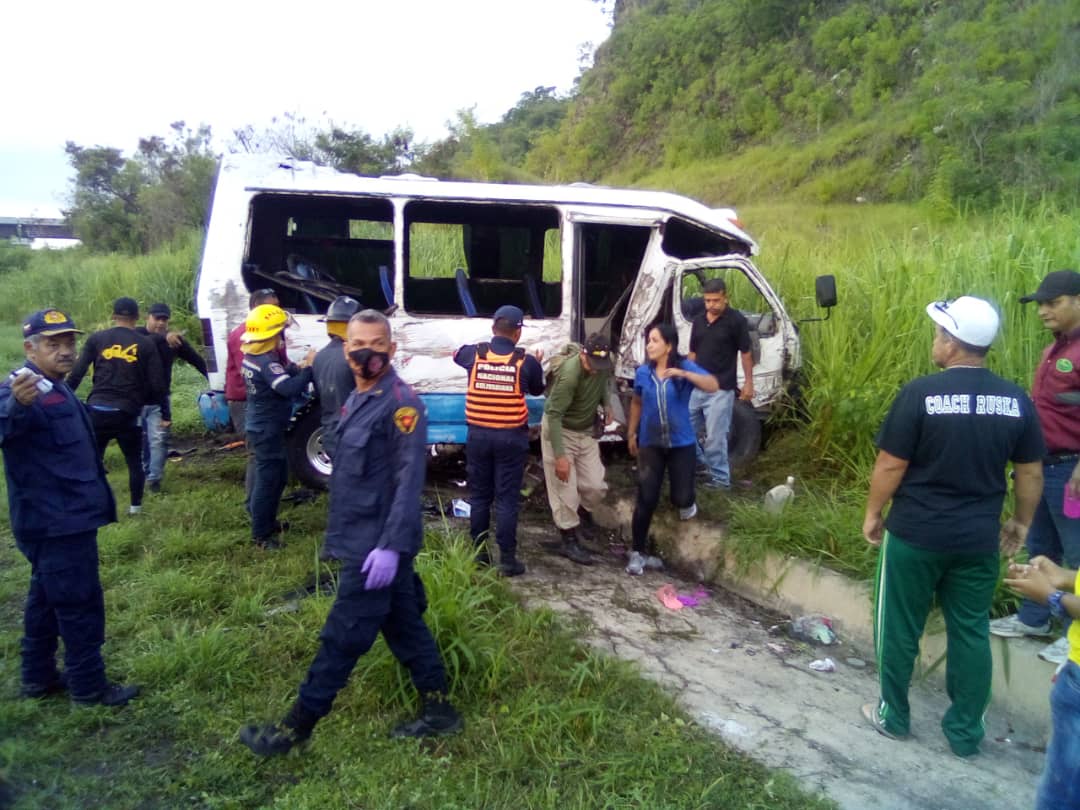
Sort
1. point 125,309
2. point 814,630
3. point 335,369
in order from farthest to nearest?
point 125,309 → point 335,369 → point 814,630

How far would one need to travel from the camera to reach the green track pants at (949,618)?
329cm

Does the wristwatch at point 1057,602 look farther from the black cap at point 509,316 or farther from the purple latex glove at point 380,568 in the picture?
the black cap at point 509,316

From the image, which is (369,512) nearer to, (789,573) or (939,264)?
(789,573)

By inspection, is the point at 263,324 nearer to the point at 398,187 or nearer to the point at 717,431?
the point at 398,187

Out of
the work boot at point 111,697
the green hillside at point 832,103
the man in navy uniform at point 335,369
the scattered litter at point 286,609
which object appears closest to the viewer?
the work boot at point 111,697

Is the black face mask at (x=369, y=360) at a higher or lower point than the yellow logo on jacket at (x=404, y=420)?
higher

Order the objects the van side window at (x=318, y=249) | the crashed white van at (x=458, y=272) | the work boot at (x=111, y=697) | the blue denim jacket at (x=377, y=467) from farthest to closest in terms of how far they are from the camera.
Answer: the van side window at (x=318, y=249) < the crashed white van at (x=458, y=272) < the work boot at (x=111, y=697) < the blue denim jacket at (x=377, y=467)

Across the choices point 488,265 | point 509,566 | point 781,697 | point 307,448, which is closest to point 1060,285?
point 781,697

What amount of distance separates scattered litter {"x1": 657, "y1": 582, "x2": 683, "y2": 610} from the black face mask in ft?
8.25

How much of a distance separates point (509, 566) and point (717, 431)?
2.01m

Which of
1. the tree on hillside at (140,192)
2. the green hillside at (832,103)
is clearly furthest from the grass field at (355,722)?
the tree on hillside at (140,192)

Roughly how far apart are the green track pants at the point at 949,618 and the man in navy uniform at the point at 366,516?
1954 mm

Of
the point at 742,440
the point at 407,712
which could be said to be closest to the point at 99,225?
the point at 742,440

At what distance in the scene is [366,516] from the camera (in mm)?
3012
